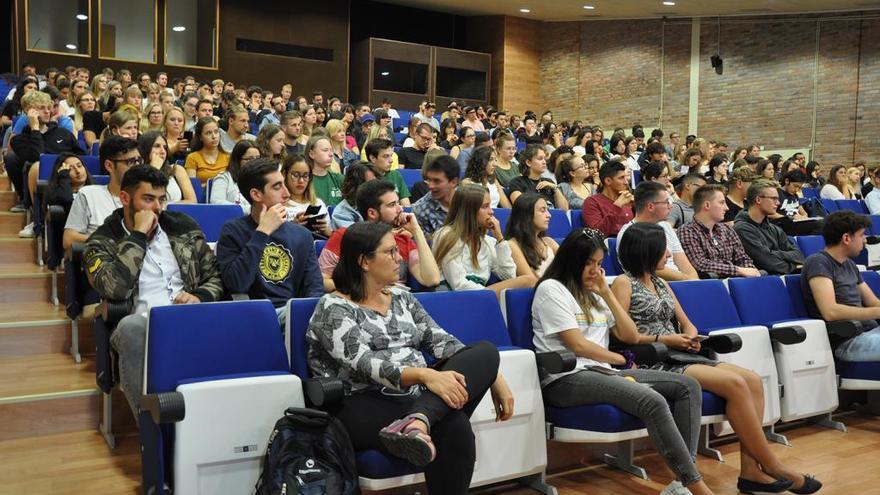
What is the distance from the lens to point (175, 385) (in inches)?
87.4

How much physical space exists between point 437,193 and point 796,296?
1670 mm

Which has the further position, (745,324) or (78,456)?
(745,324)

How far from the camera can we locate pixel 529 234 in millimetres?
3518

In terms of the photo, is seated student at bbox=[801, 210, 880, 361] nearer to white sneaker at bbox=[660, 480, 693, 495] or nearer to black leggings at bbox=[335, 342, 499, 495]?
white sneaker at bbox=[660, 480, 693, 495]

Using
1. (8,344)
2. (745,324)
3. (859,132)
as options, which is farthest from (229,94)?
(859,132)

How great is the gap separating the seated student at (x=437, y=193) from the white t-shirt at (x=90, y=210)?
1278 millimetres

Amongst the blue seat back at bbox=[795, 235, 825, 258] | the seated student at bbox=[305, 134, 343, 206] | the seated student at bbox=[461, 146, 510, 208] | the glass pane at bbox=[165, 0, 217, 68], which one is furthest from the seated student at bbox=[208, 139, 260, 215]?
the glass pane at bbox=[165, 0, 217, 68]

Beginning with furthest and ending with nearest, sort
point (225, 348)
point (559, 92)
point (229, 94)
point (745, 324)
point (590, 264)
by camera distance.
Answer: point (559, 92), point (229, 94), point (745, 324), point (590, 264), point (225, 348)

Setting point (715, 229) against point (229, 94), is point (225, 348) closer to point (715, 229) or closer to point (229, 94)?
point (715, 229)

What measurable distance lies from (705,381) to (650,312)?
32 cm

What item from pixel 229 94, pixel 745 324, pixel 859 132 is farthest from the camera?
pixel 859 132

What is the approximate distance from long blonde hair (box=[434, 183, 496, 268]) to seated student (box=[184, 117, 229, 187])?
179 centimetres

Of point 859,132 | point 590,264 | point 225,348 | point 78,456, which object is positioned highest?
point 859,132

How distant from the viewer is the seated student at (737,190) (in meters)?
4.98
